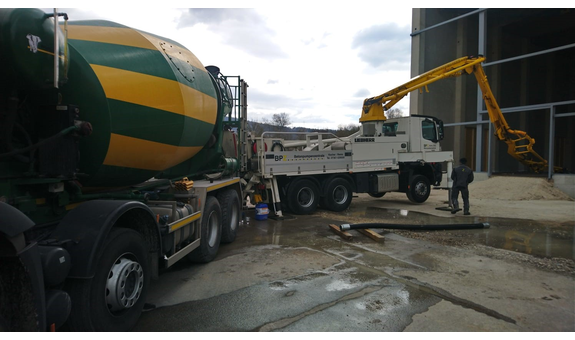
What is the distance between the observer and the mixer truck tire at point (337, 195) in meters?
10.6

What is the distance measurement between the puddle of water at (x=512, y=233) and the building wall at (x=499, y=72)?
34.0ft

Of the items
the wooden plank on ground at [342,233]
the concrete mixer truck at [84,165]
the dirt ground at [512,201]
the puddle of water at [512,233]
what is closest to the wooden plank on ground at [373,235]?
the wooden plank on ground at [342,233]

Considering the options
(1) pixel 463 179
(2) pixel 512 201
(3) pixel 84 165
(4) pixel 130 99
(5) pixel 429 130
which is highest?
(5) pixel 429 130

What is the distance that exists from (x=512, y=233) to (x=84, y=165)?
8.44m

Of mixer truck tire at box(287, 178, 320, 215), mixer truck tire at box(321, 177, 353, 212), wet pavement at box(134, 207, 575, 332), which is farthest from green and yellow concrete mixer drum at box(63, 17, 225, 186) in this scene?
mixer truck tire at box(321, 177, 353, 212)

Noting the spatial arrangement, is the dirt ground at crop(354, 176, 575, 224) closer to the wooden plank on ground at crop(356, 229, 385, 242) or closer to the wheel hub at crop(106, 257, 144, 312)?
the wooden plank on ground at crop(356, 229, 385, 242)

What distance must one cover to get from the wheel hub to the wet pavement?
0.41m

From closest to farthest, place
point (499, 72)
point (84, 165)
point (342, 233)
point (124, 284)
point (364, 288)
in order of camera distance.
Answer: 1. point (124, 284)
2. point (84, 165)
3. point (364, 288)
4. point (342, 233)
5. point (499, 72)

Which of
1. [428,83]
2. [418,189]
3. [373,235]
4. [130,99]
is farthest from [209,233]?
[428,83]

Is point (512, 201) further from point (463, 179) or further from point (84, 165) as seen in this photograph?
point (84, 165)

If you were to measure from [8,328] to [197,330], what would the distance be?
1.50 meters

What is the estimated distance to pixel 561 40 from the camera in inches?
997

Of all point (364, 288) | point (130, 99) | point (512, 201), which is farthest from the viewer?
point (512, 201)

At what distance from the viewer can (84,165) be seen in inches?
138
